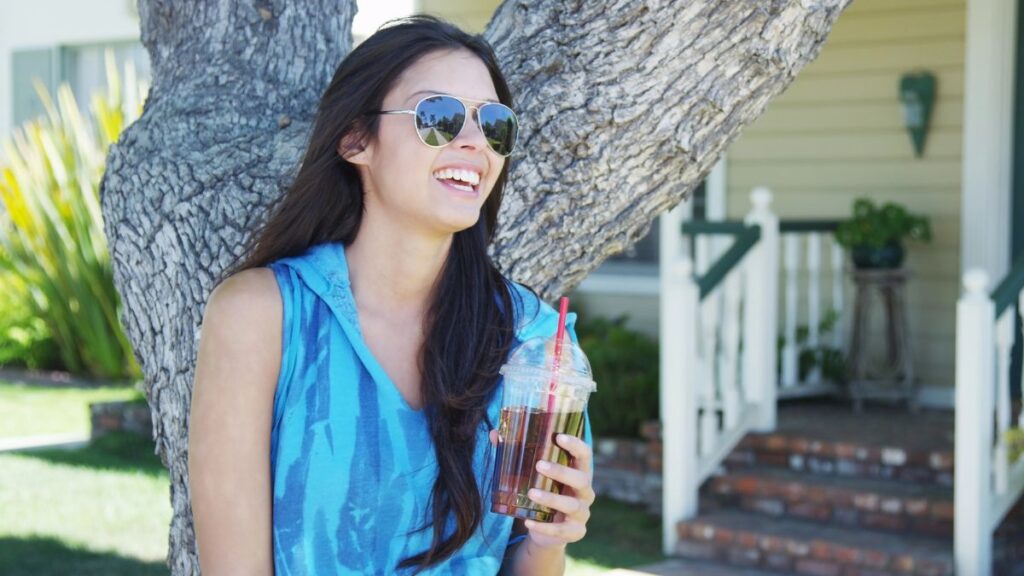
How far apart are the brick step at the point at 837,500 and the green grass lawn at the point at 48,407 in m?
4.63

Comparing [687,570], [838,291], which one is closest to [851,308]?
[838,291]

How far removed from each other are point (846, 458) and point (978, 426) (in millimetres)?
1048

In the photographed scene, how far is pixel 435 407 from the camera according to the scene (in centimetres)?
222

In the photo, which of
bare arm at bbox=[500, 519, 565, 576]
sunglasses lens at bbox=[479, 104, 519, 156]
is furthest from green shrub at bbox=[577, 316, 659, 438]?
sunglasses lens at bbox=[479, 104, 519, 156]

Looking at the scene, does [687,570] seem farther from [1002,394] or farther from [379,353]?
[379,353]

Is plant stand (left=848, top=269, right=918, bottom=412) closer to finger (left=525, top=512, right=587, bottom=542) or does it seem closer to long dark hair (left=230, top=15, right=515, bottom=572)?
long dark hair (left=230, top=15, right=515, bottom=572)

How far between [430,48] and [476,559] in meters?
0.85

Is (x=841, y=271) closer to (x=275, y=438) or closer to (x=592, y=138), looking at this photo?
(x=592, y=138)

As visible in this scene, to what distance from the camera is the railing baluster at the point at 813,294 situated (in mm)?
8016

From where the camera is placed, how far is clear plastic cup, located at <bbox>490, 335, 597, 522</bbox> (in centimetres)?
205

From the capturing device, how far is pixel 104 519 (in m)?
6.92

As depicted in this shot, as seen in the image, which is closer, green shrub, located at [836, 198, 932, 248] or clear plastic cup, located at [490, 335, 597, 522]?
clear plastic cup, located at [490, 335, 597, 522]

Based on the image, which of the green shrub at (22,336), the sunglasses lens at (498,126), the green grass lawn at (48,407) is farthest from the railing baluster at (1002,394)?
the green shrub at (22,336)

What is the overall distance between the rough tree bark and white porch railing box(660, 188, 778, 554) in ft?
13.0
